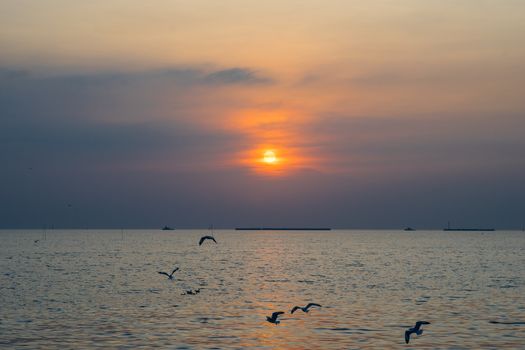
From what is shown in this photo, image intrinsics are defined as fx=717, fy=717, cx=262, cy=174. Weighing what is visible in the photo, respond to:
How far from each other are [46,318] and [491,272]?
73.2m

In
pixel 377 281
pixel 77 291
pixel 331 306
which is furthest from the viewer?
pixel 377 281

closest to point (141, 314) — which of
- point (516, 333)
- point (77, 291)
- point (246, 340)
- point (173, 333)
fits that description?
point (173, 333)

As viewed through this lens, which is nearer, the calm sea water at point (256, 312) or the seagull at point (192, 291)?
the calm sea water at point (256, 312)

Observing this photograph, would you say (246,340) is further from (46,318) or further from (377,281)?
(377,281)

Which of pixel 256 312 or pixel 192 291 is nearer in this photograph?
pixel 256 312

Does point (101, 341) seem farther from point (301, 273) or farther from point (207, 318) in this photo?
point (301, 273)

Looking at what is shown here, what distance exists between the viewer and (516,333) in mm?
45438

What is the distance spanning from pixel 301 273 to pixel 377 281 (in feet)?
63.9

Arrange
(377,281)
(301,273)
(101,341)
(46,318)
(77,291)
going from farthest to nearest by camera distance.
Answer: (301,273) → (377,281) → (77,291) → (46,318) → (101,341)

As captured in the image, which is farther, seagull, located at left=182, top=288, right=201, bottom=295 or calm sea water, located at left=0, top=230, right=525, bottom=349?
seagull, located at left=182, top=288, right=201, bottom=295

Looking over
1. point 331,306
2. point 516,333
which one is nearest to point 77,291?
point 331,306

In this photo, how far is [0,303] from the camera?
60719 mm

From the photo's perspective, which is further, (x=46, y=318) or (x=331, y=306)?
(x=331, y=306)

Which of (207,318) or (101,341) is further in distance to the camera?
→ (207,318)
